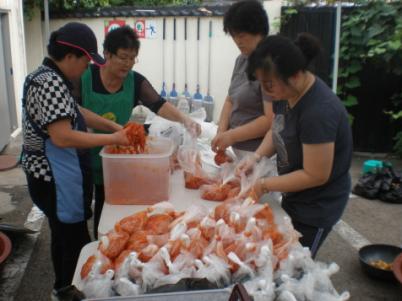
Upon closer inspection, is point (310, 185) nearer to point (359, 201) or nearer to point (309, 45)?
point (309, 45)

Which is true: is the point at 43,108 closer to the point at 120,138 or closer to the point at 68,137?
the point at 68,137

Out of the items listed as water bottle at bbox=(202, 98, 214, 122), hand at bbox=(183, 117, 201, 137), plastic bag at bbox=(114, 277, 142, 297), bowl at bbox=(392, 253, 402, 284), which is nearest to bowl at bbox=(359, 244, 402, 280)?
bowl at bbox=(392, 253, 402, 284)

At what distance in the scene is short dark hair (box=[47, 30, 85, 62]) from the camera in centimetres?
204

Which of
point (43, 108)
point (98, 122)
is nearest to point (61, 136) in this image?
point (43, 108)

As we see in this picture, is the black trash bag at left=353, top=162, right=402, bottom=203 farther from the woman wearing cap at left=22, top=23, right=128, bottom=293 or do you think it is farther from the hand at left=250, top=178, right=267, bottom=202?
the woman wearing cap at left=22, top=23, right=128, bottom=293

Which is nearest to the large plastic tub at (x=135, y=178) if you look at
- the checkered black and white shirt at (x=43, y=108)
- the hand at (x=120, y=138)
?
the hand at (x=120, y=138)

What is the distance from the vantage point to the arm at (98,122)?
2.47 metres

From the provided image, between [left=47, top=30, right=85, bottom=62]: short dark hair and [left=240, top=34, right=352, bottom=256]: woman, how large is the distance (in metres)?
0.86

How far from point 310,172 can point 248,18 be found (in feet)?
3.29

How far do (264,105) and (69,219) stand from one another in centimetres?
123

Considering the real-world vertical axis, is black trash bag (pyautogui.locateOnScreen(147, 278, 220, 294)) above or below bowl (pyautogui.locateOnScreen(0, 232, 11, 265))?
above

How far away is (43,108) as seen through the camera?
1945 millimetres

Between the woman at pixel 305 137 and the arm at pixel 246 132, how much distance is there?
0.25 metres

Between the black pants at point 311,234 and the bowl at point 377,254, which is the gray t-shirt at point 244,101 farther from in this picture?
the bowl at point 377,254
